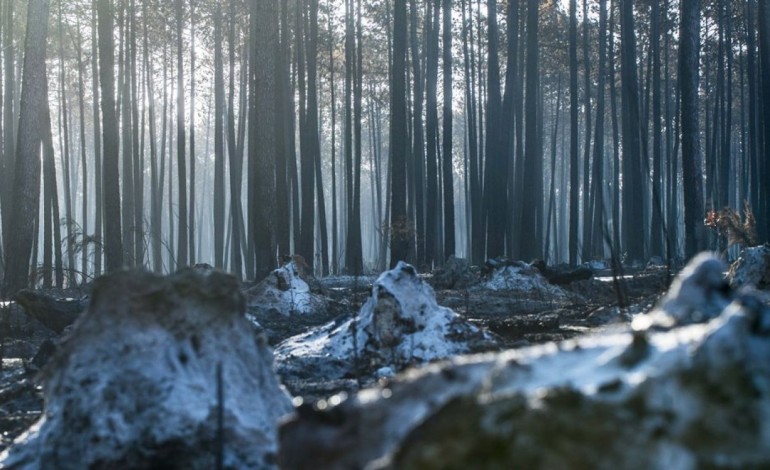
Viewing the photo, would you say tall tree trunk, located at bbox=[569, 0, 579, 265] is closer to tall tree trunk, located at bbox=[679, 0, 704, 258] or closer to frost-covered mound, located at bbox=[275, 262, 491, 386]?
tall tree trunk, located at bbox=[679, 0, 704, 258]

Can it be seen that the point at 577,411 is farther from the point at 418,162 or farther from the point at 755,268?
the point at 418,162

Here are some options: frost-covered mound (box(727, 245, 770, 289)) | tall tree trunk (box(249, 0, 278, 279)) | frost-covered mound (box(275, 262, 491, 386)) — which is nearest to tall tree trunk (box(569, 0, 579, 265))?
tall tree trunk (box(249, 0, 278, 279))

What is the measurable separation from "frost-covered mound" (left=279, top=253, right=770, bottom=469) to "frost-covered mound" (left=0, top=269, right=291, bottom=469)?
0.99 meters

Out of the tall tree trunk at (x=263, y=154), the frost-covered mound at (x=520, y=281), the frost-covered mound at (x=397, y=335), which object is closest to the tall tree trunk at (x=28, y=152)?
the tall tree trunk at (x=263, y=154)

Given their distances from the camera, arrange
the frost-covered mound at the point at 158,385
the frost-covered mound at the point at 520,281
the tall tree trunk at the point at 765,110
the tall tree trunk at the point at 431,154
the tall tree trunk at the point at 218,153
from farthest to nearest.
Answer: the tall tree trunk at the point at 218,153
the tall tree trunk at the point at 431,154
the tall tree trunk at the point at 765,110
the frost-covered mound at the point at 520,281
the frost-covered mound at the point at 158,385

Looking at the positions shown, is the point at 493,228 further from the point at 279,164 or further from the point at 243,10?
the point at 243,10

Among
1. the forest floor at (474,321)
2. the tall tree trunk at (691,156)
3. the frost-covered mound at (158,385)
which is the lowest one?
the forest floor at (474,321)

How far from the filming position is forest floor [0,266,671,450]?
497cm

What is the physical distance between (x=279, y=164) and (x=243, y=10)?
14.3 m

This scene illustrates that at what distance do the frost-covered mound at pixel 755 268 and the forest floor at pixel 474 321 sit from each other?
0.69 metres

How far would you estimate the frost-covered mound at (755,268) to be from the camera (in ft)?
30.6

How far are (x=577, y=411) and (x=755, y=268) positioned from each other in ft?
27.0

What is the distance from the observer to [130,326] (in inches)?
125

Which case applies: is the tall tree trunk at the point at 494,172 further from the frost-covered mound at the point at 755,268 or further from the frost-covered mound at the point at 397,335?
the frost-covered mound at the point at 397,335
